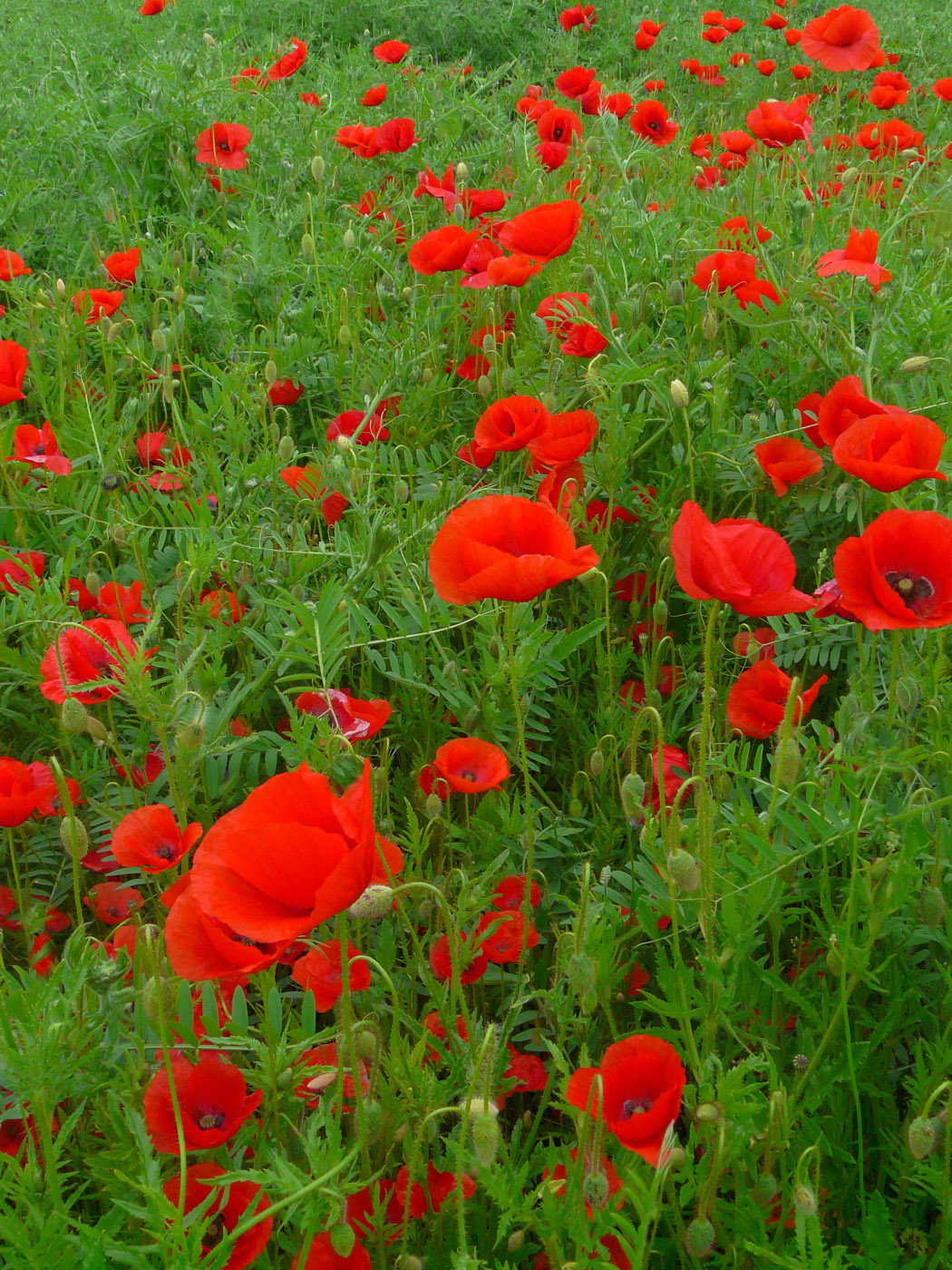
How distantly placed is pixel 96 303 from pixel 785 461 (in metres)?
1.57

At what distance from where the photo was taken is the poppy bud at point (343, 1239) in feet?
3.14

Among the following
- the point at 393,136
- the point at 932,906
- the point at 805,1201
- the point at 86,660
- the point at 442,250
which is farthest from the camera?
the point at 393,136

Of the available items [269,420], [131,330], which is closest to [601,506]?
[269,420]

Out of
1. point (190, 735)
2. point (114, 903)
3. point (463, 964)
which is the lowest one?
point (114, 903)

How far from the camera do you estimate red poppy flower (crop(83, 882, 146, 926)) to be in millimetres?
1530

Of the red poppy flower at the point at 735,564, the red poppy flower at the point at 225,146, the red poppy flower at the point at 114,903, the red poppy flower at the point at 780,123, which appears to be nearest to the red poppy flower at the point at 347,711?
the red poppy flower at the point at 114,903

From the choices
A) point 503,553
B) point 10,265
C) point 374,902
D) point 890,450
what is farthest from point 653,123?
point 374,902

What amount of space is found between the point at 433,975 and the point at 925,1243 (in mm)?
614

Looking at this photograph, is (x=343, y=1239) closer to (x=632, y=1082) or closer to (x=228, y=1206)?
(x=228, y=1206)

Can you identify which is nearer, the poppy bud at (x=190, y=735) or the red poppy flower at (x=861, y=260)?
the poppy bud at (x=190, y=735)

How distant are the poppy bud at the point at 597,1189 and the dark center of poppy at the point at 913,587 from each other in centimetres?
72

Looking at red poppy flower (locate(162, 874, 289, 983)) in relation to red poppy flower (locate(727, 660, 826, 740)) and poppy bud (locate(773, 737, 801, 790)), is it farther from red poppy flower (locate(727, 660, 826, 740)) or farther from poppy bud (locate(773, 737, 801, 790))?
red poppy flower (locate(727, 660, 826, 740))

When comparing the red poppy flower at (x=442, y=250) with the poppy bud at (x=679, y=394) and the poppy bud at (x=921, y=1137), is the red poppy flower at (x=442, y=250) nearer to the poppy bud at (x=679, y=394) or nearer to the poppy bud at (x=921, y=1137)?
the poppy bud at (x=679, y=394)

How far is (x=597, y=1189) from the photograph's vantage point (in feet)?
3.13
